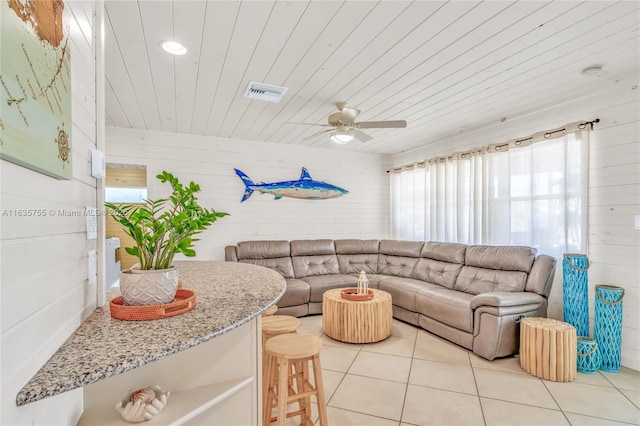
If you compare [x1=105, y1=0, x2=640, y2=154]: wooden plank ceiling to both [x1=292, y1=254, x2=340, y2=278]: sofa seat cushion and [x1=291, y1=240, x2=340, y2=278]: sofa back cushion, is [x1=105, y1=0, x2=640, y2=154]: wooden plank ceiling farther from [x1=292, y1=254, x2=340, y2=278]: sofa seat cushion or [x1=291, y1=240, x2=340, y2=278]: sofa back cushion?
[x1=292, y1=254, x2=340, y2=278]: sofa seat cushion

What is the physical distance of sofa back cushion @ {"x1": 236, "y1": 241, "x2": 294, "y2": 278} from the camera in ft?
14.4

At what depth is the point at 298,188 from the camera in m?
4.92

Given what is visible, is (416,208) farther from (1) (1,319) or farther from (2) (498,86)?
(1) (1,319)

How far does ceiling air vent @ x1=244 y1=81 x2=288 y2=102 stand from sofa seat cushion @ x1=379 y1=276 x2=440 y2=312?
2.58 meters

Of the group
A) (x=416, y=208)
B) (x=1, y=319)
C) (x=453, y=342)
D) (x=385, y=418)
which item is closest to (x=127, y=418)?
(x=1, y=319)

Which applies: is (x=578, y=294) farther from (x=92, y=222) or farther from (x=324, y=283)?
(x=92, y=222)

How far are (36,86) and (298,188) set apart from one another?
4.23 metres

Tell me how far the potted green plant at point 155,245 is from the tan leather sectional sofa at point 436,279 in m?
2.68

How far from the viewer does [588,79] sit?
9.16ft

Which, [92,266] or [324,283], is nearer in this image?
[92,266]

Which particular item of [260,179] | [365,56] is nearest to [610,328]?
[365,56]

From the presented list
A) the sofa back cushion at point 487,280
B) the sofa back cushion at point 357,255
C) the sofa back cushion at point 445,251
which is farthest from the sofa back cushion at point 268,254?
the sofa back cushion at point 487,280

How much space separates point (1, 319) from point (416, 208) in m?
4.97

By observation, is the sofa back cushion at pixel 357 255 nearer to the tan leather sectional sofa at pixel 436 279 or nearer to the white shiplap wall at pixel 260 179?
the tan leather sectional sofa at pixel 436 279
